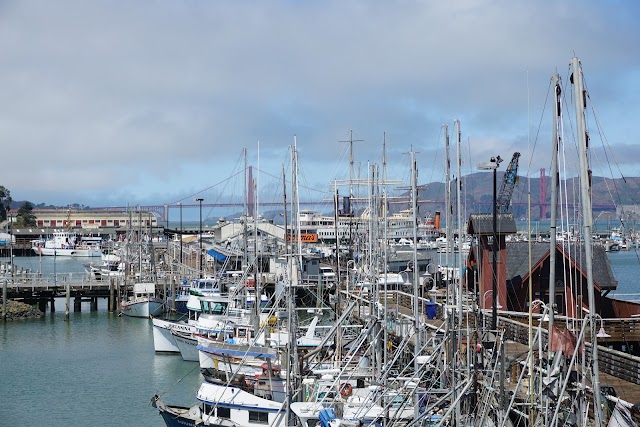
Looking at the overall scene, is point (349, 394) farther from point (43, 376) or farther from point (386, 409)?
point (43, 376)

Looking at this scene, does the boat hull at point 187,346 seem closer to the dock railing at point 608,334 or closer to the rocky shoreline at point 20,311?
the dock railing at point 608,334

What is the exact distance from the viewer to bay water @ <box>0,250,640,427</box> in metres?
37.9

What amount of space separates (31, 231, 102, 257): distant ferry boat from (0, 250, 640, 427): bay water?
366 ft

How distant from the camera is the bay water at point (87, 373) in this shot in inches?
1494

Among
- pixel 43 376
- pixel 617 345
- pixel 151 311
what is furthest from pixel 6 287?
pixel 617 345

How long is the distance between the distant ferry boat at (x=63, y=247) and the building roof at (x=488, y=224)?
14482 centimetres

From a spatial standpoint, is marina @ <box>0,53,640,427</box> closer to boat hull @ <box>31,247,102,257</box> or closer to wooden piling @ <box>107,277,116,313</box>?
wooden piling @ <box>107,277,116,313</box>

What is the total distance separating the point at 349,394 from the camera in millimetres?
28719

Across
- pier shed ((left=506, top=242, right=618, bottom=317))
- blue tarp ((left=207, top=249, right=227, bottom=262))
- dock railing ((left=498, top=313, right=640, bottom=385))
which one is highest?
blue tarp ((left=207, top=249, right=227, bottom=262))

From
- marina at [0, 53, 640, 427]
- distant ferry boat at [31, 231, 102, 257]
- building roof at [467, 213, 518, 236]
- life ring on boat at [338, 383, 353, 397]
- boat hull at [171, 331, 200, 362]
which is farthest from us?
distant ferry boat at [31, 231, 102, 257]

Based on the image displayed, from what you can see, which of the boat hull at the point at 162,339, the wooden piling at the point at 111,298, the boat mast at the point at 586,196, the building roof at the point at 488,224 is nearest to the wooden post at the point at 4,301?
the wooden piling at the point at 111,298

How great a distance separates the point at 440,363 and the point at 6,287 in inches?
2047

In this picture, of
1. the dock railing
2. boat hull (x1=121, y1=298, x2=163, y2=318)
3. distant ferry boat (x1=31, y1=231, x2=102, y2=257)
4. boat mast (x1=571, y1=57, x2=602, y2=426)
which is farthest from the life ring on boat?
distant ferry boat (x1=31, y1=231, x2=102, y2=257)

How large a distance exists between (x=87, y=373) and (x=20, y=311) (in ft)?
80.9
